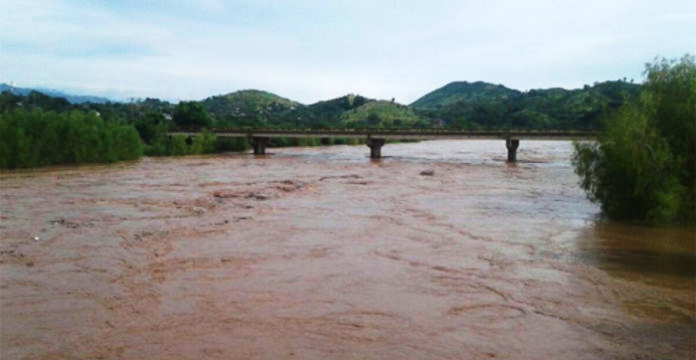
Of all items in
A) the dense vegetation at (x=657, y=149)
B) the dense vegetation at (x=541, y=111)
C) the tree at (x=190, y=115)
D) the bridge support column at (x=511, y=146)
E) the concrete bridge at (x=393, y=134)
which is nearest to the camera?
the dense vegetation at (x=657, y=149)

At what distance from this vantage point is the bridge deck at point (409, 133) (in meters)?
63.8

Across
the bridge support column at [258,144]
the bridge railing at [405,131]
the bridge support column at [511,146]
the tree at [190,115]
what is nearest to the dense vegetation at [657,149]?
the bridge railing at [405,131]

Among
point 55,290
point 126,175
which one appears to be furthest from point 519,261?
point 126,175

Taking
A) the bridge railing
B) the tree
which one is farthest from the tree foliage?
the tree

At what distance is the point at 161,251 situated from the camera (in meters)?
19.4

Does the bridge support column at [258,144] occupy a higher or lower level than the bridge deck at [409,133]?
lower

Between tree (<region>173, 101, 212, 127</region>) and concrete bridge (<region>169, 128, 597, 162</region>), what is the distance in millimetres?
6385

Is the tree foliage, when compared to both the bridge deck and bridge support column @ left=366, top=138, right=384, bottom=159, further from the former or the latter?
bridge support column @ left=366, top=138, right=384, bottom=159

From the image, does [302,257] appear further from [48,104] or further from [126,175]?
[48,104]

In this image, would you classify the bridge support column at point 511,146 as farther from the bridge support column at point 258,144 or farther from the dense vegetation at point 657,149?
the dense vegetation at point 657,149

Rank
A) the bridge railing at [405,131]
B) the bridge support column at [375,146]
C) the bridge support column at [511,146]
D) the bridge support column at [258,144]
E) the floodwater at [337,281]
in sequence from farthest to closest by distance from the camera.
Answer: the bridge support column at [258,144] → the bridge support column at [375,146] → the bridge support column at [511,146] → the bridge railing at [405,131] → the floodwater at [337,281]

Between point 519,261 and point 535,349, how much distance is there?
7548mm

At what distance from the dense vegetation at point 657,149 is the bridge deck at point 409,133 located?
3347 centimetres

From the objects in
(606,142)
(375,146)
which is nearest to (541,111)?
(375,146)
